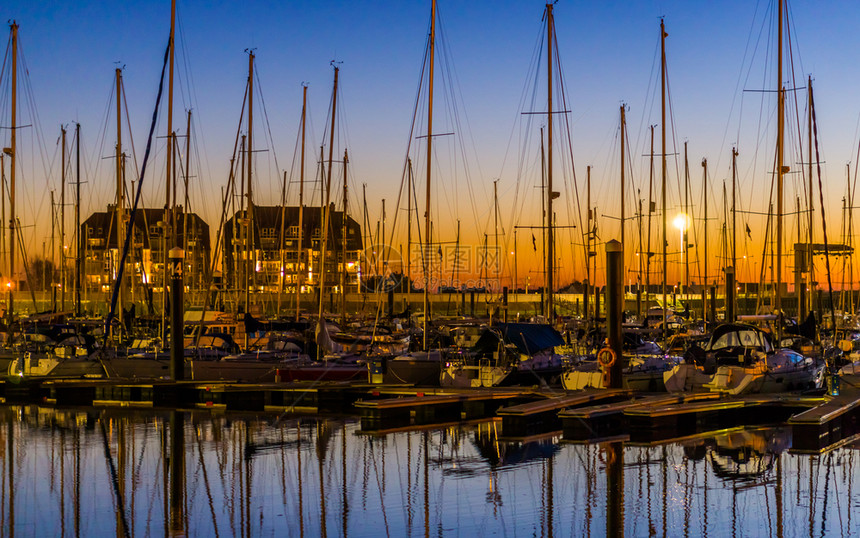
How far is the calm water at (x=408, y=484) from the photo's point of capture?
44.3 feet

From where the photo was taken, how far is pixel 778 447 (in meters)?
20.0

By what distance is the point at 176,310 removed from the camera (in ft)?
89.3

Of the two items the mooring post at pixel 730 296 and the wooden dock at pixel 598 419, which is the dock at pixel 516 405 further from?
the mooring post at pixel 730 296

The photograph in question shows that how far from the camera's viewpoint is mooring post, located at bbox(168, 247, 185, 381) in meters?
27.1

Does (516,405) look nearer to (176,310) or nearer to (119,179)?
(176,310)

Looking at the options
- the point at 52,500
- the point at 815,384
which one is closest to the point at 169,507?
the point at 52,500

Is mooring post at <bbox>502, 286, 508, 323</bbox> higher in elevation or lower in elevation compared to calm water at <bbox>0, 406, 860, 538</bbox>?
higher

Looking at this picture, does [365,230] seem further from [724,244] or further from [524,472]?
[524,472]

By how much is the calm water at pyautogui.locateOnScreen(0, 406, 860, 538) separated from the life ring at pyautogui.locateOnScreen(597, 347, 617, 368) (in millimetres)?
3656

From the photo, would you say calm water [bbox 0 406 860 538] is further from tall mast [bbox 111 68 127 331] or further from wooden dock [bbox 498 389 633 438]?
tall mast [bbox 111 68 127 331]

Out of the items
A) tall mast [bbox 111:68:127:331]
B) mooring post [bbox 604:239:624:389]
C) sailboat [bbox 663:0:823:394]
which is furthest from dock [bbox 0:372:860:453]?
tall mast [bbox 111:68:127:331]

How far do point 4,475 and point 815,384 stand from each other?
21.6m

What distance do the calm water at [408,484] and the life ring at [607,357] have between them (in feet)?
12.0

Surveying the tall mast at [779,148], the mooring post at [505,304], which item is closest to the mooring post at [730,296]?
the tall mast at [779,148]
